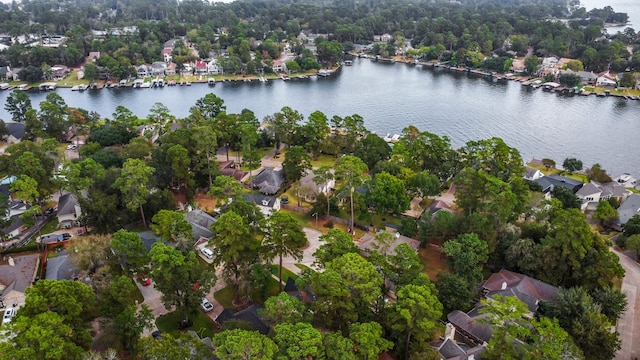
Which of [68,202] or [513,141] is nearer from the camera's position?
[68,202]

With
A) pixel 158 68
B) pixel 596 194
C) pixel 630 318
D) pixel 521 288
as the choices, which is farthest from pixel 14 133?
pixel 596 194

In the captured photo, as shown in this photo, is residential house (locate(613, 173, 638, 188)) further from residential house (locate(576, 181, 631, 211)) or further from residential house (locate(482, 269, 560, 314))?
residential house (locate(482, 269, 560, 314))

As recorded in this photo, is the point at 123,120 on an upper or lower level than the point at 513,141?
upper

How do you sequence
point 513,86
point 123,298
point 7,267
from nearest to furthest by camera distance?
point 123,298 → point 7,267 → point 513,86

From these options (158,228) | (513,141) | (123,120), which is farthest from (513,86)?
(158,228)

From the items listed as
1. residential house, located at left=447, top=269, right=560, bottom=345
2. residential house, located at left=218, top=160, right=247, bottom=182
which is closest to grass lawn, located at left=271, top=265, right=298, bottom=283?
residential house, located at left=447, top=269, right=560, bottom=345

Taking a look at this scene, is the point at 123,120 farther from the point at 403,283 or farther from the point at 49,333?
the point at 403,283

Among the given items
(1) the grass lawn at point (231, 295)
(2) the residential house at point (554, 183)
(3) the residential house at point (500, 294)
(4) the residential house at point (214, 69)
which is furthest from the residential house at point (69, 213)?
(4) the residential house at point (214, 69)
